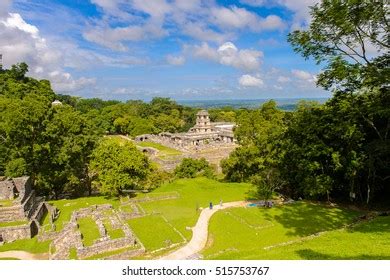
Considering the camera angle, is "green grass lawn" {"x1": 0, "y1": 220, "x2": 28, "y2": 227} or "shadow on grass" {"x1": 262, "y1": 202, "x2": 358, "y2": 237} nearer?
"shadow on grass" {"x1": 262, "y1": 202, "x2": 358, "y2": 237}

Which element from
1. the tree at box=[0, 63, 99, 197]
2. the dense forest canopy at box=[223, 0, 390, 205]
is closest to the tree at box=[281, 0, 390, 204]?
the dense forest canopy at box=[223, 0, 390, 205]

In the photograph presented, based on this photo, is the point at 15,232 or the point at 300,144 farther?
the point at 300,144

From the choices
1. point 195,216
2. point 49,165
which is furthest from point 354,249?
point 49,165

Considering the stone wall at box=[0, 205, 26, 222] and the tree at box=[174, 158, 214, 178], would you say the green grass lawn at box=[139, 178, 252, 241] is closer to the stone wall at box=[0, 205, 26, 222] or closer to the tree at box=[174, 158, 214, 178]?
the tree at box=[174, 158, 214, 178]

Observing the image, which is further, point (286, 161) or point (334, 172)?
point (286, 161)

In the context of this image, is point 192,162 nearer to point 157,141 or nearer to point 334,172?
point 334,172

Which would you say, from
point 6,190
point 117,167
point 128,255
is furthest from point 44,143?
point 128,255

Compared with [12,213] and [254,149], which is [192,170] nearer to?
[254,149]
